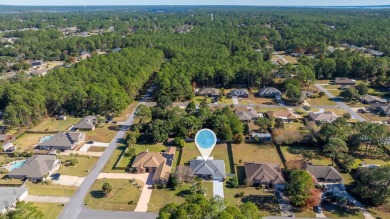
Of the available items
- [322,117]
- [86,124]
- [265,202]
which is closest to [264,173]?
[265,202]

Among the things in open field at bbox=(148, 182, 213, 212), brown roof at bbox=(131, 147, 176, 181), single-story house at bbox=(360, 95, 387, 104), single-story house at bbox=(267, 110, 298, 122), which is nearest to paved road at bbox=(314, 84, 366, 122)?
single-story house at bbox=(360, 95, 387, 104)

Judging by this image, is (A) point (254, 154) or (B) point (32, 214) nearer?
(B) point (32, 214)

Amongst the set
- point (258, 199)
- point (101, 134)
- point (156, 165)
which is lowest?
point (258, 199)

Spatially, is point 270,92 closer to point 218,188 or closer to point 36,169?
point 218,188

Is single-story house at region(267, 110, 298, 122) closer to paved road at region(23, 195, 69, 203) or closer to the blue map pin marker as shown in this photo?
the blue map pin marker

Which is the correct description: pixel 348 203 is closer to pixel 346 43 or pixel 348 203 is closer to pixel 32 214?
pixel 32 214

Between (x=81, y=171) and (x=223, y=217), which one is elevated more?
(x=223, y=217)

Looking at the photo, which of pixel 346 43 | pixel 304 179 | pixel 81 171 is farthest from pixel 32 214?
pixel 346 43
